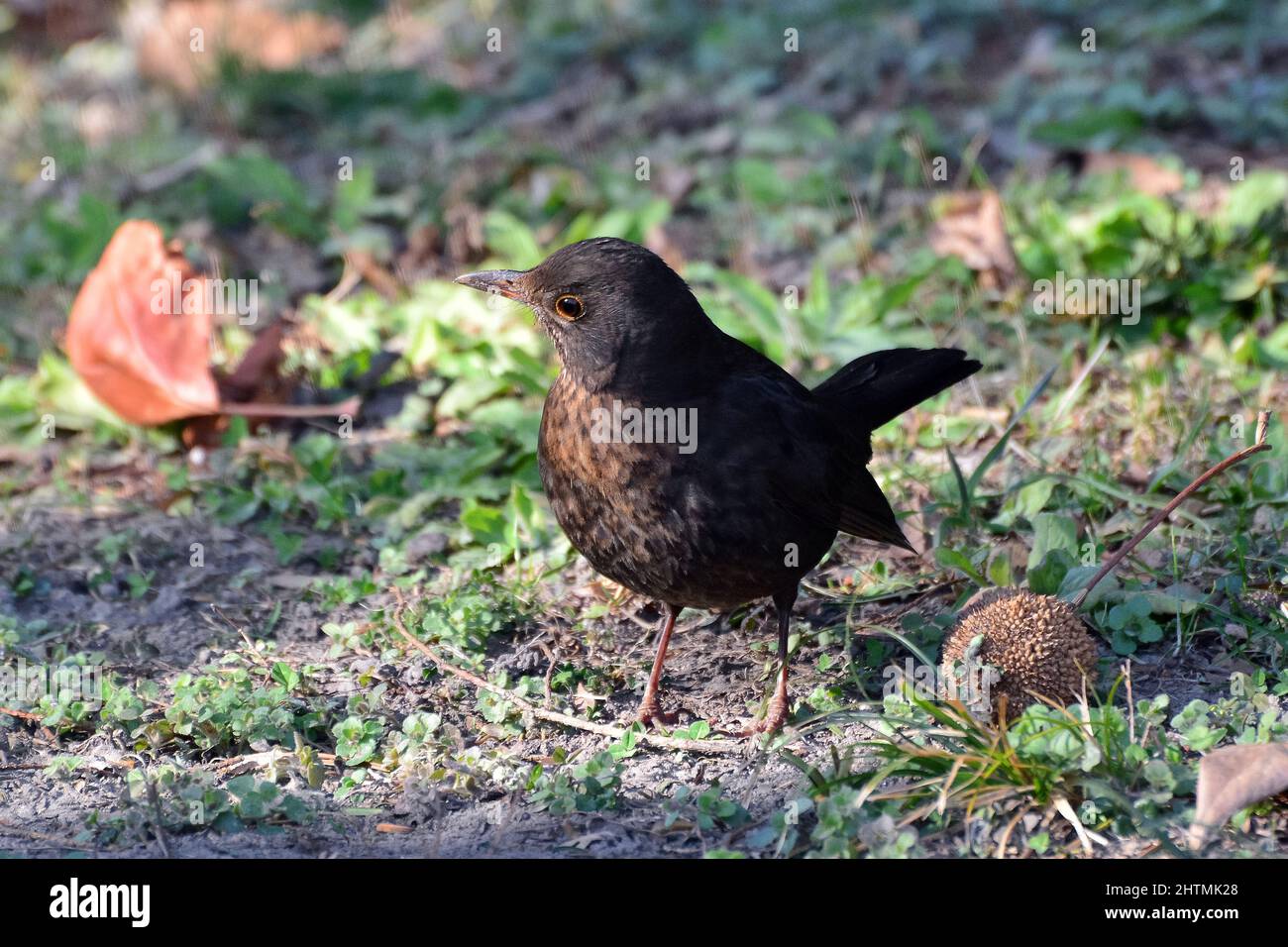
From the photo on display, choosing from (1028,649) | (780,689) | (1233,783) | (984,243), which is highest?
(984,243)

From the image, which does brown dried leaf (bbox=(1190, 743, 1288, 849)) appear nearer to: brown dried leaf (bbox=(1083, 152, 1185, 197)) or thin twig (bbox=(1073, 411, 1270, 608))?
thin twig (bbox=(1073, 411, 1270, 608))

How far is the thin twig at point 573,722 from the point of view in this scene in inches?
169

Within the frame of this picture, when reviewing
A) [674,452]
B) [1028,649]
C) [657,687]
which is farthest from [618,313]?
[1028,649]

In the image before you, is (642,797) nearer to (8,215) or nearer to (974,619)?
(974,619)

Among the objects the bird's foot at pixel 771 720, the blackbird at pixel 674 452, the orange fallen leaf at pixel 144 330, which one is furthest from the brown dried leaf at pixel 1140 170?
the orange fallen leaf at pixel 144 330

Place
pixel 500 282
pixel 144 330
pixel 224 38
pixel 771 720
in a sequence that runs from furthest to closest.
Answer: pixel 224 38 < pixel 144 330 < pixel 500 282 < pixel 771 720

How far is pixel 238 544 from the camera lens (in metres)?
5.58

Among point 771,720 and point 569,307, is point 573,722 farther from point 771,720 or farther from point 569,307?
point 569,307

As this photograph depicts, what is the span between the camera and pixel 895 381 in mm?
4965

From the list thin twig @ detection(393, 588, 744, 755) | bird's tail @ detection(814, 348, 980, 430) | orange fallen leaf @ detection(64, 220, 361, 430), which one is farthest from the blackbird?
orange fallen leaf @ detection(64, 220, 361, 430)

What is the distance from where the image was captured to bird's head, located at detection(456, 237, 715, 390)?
4.39 metres

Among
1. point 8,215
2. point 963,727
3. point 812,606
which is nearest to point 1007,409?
point 812,606

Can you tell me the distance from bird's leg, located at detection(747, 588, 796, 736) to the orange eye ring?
1.06 metres

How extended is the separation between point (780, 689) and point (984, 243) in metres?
2.99
